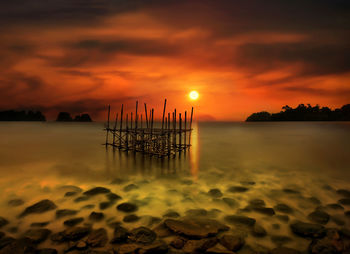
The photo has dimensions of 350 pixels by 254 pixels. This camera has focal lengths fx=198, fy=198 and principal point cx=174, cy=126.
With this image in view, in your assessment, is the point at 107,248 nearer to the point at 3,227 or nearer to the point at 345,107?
the point at 3,227

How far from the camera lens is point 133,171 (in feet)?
43.2

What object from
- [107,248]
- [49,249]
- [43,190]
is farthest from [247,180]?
[43,190]

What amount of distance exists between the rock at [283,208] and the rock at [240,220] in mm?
1641

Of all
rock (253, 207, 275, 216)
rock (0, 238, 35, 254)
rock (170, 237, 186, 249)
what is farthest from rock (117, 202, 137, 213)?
rock (253, 207, 275, 216)

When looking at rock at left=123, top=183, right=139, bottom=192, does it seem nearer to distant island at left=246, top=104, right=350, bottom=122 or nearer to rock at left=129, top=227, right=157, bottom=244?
rock at left=129, top=227, right=157, bottom=244

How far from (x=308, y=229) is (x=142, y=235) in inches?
186

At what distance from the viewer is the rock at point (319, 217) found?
6.43 meters

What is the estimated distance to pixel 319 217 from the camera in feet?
21.8

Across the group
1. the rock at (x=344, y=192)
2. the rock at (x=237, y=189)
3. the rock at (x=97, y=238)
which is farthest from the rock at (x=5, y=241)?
the rock at (x=344, y=192)

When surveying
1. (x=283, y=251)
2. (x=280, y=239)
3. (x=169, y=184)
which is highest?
(x=283, y=251)

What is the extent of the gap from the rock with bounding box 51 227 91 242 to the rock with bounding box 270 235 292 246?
5189mm

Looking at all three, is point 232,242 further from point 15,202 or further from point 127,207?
point 15,202

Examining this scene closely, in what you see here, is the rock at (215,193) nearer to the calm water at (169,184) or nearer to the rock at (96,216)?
the calm water at (169,184)

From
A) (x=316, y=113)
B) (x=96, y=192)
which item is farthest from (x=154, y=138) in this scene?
(x=316, y=113)
